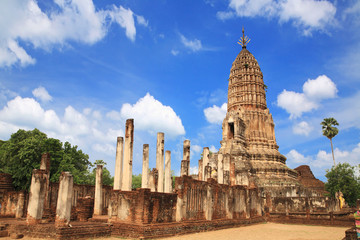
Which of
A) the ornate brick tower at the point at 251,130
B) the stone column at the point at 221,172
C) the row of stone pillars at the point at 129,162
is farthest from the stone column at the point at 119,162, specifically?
the ornate brick tower at the point at 251,130

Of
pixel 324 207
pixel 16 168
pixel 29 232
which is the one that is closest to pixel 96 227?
pixel 29 232

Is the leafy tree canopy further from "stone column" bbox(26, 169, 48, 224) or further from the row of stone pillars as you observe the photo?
"stone column" bbox(26, 169, 48, 224)

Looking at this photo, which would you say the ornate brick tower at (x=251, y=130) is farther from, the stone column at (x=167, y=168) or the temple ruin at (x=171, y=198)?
the stone column at (x=167, y=168)

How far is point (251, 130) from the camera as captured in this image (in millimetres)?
35594

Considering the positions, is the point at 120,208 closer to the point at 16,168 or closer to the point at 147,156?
the point at 147,156

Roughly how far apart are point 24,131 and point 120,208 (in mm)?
25144

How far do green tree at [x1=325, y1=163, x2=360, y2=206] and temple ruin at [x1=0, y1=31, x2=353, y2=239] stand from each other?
736cm

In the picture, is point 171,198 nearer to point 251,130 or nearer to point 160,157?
point 160,157

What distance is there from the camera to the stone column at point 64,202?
10.4m

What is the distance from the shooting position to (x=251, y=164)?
3253 cm

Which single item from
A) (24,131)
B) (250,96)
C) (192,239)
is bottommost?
(192,239)

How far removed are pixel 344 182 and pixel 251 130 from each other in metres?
13.9

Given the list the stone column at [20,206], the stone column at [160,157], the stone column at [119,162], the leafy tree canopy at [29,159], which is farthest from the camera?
the leafy tree canopy at [29,159]

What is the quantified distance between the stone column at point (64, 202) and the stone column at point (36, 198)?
3.63 ft
